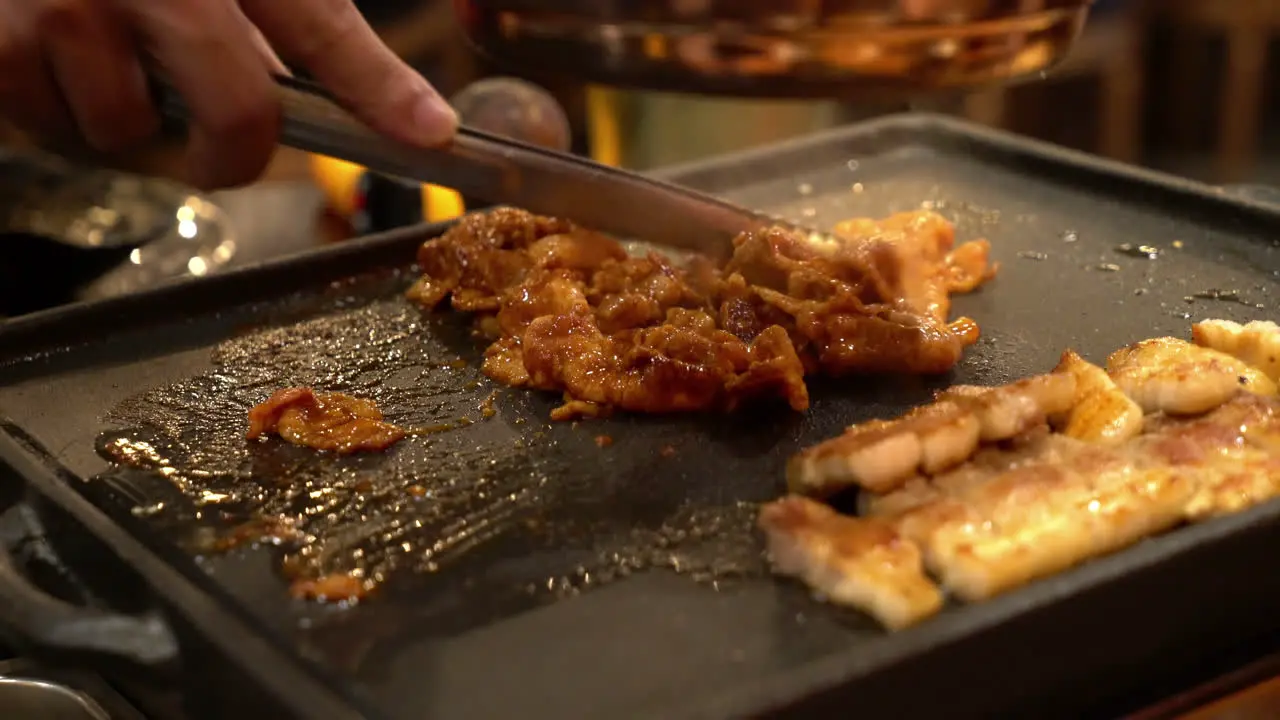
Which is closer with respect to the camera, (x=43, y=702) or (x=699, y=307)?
(x=43, y=702)

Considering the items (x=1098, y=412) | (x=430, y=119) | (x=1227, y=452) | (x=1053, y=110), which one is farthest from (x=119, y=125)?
(x=1053, y=110)

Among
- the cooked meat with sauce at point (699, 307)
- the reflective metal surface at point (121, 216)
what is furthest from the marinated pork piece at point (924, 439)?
the reflective metal surface at point (121, 216)

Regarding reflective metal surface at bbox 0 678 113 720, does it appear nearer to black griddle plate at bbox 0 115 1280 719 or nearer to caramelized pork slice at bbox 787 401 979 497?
black griddle plate at bbox 0 115 1280 719

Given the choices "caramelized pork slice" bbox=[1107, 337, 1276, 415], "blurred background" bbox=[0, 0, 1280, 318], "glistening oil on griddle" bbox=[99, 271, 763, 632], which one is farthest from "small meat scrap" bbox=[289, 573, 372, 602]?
"blurred background" bbox=[0, 0, 1280, 318]

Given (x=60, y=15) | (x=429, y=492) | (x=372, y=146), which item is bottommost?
(x=429, y=492)

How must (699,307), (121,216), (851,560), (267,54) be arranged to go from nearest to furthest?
(851,560) < (267,54) < (699,307) < (121,216)

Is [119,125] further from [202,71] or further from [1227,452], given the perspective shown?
[1227,452]

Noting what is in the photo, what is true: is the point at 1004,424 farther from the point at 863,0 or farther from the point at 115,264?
the point at 115,264
